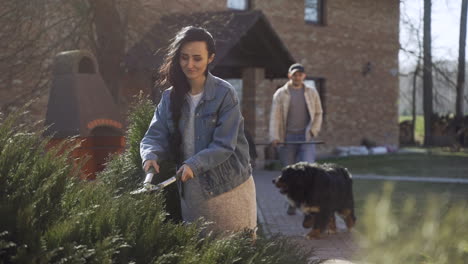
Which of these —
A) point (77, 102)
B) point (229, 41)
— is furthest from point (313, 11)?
point (77, 102)

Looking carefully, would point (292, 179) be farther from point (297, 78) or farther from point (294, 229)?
point (297, 78)

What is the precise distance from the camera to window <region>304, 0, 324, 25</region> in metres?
20.5

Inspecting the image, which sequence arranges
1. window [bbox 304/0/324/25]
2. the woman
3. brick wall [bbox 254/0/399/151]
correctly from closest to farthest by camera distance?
the woman → brick wall [bbox 254/0/399/151] → window [bbox 304/0/324/25]

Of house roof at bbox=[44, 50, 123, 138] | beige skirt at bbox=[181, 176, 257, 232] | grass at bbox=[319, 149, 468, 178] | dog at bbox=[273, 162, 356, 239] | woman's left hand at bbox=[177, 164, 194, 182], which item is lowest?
grass at bbox=[319, 149, 468, 178]

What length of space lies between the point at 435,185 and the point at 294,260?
10.4 meters

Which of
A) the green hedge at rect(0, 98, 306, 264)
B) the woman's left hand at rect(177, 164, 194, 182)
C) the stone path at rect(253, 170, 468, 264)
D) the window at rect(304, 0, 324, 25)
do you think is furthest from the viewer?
the window at rect(304, 0, 324, 25)

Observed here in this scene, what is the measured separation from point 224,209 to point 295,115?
5102 mm

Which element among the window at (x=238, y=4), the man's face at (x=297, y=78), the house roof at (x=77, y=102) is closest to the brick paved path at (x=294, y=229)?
the man's face at (x=297, y=78)

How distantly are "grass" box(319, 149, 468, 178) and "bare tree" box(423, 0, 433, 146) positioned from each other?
23.0ft

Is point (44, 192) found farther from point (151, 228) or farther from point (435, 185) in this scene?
point (435, 185)

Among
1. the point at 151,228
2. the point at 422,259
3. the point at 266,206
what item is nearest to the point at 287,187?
the point at 266,206

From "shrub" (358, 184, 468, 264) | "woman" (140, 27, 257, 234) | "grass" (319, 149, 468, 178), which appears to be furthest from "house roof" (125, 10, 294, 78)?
"shrub" (358, 184, 468, 264)

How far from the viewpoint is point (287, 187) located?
725 centimetres

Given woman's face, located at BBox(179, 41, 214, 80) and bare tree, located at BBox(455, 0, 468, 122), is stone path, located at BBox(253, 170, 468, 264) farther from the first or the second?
bare tree, located at BBox(455, 0, 468, 122)
